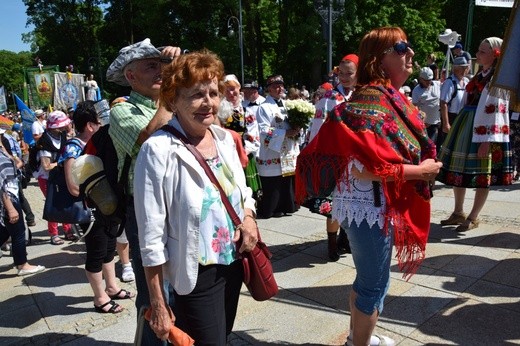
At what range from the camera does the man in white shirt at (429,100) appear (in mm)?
8547

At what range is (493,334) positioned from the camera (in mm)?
2822

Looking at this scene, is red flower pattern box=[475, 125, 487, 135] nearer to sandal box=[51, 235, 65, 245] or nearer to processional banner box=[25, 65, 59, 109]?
sandal box=[51, 235, 65, 245]

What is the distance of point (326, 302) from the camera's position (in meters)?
3.45

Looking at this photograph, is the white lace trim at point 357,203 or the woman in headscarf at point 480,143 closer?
the white lace trim at point 357,203

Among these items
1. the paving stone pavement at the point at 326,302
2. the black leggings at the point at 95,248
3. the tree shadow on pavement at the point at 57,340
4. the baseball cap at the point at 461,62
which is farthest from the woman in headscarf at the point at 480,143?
the tree shadow on pavement at the point at 57,340

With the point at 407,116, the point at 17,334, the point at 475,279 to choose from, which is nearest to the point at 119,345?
the point at 17,334

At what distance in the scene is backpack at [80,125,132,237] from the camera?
2314mm

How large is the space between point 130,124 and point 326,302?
2.18 meters

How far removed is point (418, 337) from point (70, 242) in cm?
485

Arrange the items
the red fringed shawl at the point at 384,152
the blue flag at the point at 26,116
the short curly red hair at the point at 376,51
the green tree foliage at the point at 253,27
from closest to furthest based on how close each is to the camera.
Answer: the red fringed shawl at the point at 384,152
the short curly red hair at the point at 376,51
the blue flag at the point at 26,116
the green tree foliage at the point at 253,27

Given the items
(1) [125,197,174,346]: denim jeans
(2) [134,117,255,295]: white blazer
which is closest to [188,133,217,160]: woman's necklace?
(2) [134,117,255,295]: white blazer

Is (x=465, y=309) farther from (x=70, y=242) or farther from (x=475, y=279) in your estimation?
(x=70, y=242)

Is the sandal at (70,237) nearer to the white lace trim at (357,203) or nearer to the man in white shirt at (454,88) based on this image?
the white lace trim at (357,203)

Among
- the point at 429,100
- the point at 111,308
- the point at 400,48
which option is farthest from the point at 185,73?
the point at 429,100
